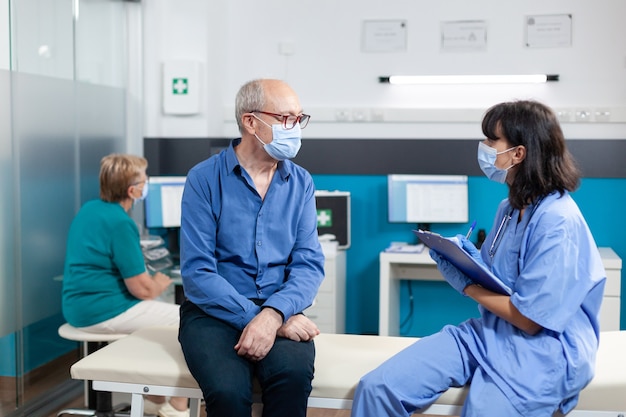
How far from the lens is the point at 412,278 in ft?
15.1

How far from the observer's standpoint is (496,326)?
201 cm

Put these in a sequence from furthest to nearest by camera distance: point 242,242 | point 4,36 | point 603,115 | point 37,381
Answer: point 603,115 → point 37,381 → point 4,36 → point 242,242

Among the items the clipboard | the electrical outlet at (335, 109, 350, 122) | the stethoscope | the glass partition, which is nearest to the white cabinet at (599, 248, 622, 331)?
the electrical outlet at (335, 109, 350, 122)

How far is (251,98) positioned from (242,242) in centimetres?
42

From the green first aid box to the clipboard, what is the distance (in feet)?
8.00

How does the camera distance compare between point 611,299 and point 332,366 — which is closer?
point 332,366

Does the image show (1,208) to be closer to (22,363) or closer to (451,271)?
(22,363)

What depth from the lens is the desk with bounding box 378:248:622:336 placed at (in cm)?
388

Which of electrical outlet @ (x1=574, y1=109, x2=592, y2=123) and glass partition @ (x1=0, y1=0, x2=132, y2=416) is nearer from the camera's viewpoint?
glass partition @ (x1=0, y1=0, x2=132, y2=416)

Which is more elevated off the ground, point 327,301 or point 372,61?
point 372,61

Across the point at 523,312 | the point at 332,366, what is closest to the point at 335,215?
the point at 332,366

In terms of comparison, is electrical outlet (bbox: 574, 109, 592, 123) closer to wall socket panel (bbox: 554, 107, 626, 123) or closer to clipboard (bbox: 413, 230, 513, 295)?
wall socket panel (bbox: 554, 107, 626, 123)

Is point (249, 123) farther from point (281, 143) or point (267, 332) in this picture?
point (267, 332)

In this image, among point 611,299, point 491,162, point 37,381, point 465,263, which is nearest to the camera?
point 465,263
